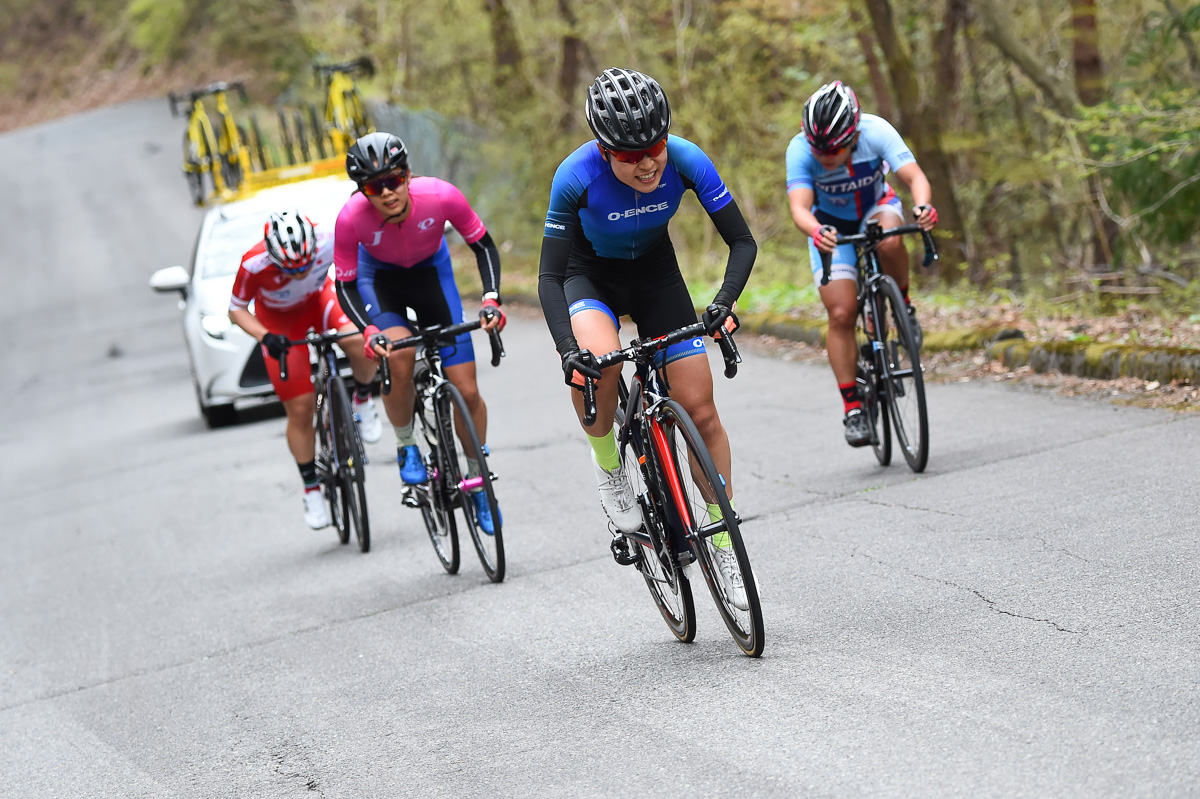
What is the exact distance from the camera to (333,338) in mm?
7816

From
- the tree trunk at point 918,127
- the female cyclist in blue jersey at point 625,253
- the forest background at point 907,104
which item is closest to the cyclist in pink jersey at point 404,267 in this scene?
the female cyclist in blue jersey at point 625,253

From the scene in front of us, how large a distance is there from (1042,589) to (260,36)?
36446 millimetres

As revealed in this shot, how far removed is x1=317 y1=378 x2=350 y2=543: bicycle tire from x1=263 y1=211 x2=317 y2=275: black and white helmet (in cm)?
78

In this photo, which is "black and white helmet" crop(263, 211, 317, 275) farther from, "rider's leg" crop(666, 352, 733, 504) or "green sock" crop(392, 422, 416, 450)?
"rider's leg" crop(666, 352, 733, 504)

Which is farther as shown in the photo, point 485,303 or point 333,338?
point 333,338

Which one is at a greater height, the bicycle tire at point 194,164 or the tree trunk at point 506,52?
the tree trunk at point 506,52

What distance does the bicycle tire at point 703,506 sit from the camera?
15.4 feet

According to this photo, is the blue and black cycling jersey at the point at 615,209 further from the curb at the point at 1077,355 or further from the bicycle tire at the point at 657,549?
the curb at the point at 1077,355

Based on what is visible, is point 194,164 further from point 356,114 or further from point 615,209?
point 615,209

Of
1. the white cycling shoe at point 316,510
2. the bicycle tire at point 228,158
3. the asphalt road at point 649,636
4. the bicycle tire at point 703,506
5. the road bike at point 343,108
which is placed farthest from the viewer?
the road bike at point 343,108

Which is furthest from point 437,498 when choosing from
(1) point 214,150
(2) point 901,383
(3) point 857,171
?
(1) point 214,150

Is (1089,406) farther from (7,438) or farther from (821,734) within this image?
(7,438)

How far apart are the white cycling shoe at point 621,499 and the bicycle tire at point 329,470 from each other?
323cm

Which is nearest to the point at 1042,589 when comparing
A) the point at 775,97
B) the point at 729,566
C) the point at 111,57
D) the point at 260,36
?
the point at 729,566
